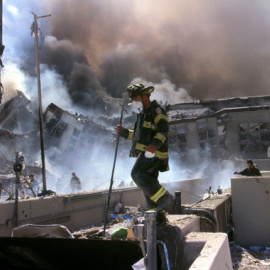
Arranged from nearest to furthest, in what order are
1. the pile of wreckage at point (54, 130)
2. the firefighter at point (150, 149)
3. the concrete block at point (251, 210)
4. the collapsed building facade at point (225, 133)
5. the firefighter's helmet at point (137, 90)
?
the firefighter at point (150, 149) → the firefighter's helmet at point (137, 90) → the concrete block at point (251, 210) → the collapsed building facade at point (225, 133) → the pile of wreckage at point (54, 130)

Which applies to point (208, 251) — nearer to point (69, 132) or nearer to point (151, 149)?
point (151, 149)

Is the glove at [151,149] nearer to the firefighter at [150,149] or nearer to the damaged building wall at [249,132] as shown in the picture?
the firefighter at [150,149]

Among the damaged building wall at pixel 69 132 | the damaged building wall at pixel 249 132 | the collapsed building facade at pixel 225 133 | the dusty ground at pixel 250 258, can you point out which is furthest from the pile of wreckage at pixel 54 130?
the dusty ground at pixel 250 258

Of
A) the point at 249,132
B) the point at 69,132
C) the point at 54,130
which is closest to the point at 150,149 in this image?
the point at 249,132

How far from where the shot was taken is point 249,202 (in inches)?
212

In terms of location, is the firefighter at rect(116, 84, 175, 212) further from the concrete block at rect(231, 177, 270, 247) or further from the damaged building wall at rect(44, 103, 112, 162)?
the damaged building wall at rect(44, 103, 112, 162)

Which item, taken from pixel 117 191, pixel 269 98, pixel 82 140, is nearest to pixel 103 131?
pixel 82 140

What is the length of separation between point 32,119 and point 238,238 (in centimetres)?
3187

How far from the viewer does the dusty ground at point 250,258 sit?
4036mm

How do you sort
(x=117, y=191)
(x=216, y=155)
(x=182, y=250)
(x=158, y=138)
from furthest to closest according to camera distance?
(x=216, y=155), (x=117, y=191), (x=158, y=138), (x=182, y=250)

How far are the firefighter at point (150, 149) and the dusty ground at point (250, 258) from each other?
1.67 metres

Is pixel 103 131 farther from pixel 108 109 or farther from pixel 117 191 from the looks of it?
pixel 117 191

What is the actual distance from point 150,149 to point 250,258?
2603mm

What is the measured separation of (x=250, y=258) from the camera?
175 inches
